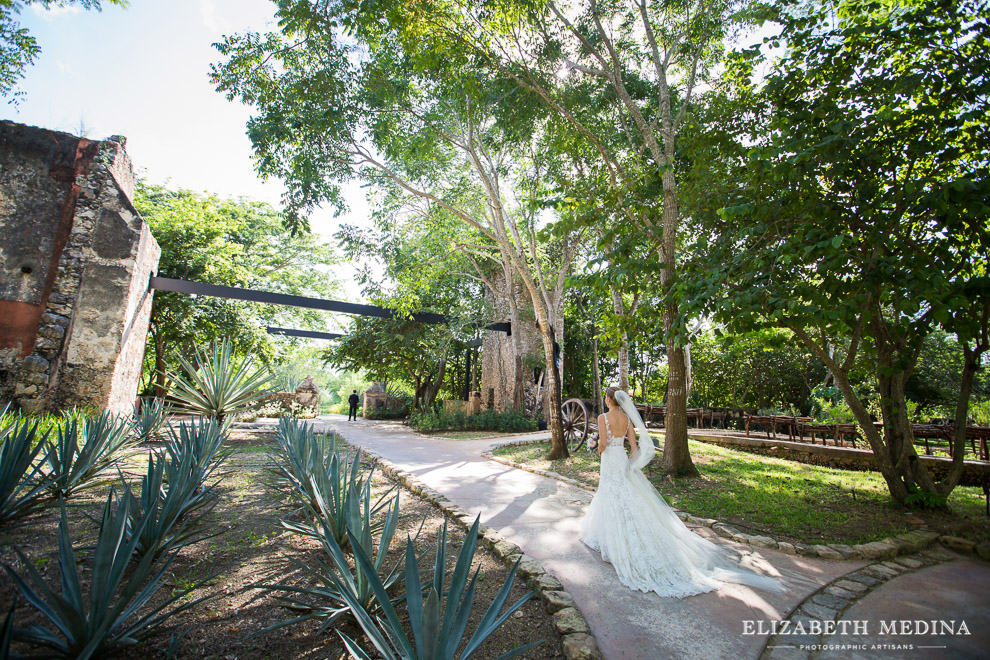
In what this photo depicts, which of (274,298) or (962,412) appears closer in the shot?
(962,412)

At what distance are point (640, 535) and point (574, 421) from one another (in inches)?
268

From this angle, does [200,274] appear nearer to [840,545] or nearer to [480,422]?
[480,422]

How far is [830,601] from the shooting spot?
115 inches

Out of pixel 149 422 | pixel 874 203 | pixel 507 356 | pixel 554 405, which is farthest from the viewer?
pixel 507 356

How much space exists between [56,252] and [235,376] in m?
4.31

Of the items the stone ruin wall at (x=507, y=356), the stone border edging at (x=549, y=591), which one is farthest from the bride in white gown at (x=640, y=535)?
the stone ruin wall at (x=507, y=356)

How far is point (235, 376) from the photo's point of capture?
7.30 meters

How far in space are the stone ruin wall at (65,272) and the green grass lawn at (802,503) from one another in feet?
26.9

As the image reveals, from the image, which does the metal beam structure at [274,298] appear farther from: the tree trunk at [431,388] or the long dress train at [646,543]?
the long dress train at [646,543]

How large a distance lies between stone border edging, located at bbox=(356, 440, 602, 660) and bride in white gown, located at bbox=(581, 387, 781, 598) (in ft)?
2.18

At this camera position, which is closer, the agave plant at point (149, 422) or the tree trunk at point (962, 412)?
the tree trunk at point (962, 412)

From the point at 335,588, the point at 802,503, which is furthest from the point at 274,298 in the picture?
the point at 802,503

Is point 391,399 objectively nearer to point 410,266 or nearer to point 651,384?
point 651,384

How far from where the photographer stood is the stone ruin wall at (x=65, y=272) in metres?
7.52
